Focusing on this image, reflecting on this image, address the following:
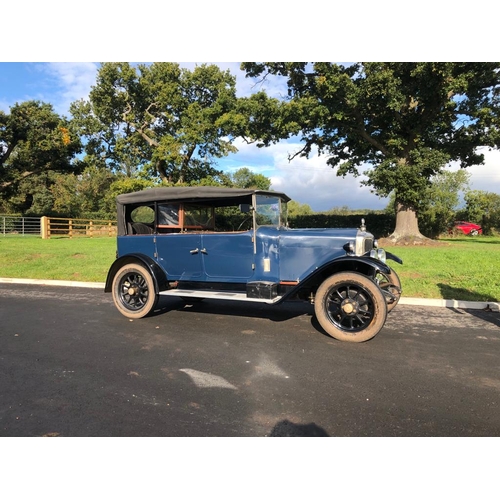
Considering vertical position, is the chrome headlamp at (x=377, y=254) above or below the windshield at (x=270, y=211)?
below

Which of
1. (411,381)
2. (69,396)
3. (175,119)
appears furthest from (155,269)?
(175,119)

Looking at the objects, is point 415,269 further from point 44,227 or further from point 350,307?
point 44,227

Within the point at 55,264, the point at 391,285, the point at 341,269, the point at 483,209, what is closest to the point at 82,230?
the point at 55,264

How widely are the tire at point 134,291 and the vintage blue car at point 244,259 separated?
0.02 meters

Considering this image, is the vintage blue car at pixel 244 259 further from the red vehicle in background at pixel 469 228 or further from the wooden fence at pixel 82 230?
the red vehicle in background at pixel 469 228

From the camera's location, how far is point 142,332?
16.6ft

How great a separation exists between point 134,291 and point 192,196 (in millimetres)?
1865

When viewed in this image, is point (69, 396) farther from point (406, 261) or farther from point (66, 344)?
point (406, 261)

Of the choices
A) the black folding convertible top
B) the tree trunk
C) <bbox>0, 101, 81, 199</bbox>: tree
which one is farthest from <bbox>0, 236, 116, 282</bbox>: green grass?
<bbox>0, 101, 81, 199</bbox>: tree

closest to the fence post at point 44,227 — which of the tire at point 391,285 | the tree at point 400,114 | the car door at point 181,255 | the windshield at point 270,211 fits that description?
the tree at point 400,114

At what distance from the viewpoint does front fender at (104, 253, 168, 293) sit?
18.9ft

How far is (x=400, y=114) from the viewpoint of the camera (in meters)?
18.4

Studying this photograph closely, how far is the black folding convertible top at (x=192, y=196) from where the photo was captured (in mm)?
5512

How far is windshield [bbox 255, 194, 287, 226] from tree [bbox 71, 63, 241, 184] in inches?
960
